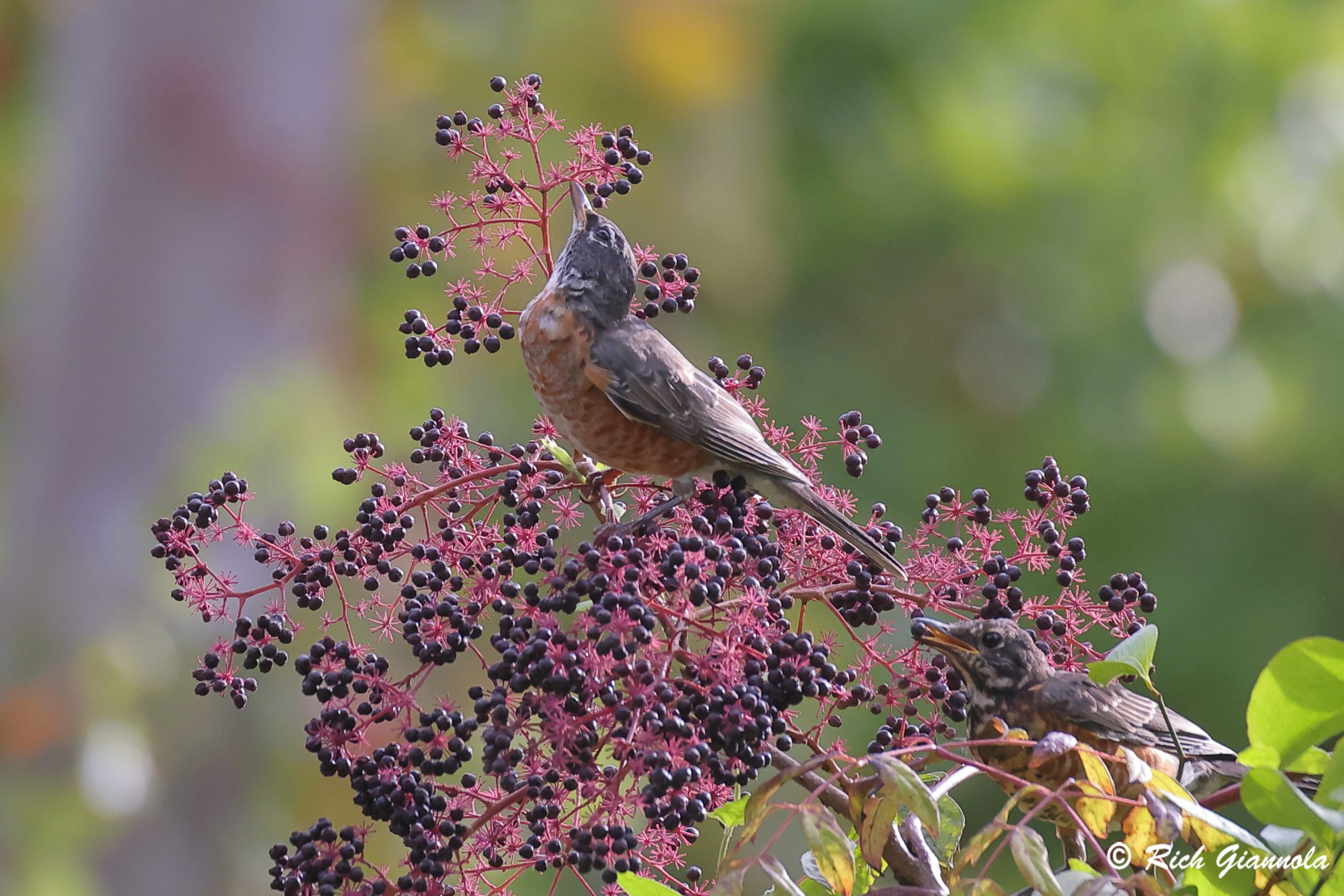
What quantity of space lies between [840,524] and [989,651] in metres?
0.31

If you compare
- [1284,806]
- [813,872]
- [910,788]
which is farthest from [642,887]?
[1284,806]

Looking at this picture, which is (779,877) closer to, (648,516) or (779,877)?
(779,877)

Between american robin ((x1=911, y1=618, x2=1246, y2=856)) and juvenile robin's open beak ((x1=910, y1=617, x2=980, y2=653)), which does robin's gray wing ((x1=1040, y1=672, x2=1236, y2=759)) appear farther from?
juvenile robin's open beak ((x1=910, y1=617, x2=980, y2=653))

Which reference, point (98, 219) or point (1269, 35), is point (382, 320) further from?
point (1269, 35)

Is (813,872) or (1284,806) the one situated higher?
(1284,806)

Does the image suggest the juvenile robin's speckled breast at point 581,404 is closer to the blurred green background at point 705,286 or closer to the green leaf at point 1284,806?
the green leaf at point 1284,806

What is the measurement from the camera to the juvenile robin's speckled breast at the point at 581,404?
205cm

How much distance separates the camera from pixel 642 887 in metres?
1.68

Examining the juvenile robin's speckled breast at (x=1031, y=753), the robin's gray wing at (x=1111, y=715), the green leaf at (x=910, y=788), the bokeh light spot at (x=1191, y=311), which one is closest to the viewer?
the green leaf at (x=910, y=788)

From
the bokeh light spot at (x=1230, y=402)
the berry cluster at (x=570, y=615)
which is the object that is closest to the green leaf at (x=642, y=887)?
the berry cluster at (x=570, y=615)

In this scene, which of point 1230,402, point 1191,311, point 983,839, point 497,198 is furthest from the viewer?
point 1191,311

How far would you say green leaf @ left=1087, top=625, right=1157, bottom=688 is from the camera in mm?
1504

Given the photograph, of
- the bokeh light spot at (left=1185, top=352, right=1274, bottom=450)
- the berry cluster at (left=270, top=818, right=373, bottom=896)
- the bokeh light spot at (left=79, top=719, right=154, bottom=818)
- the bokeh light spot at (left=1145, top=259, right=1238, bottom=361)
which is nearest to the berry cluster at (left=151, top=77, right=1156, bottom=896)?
the berry cluster at (left=270, top=818, right=373, bottom=896)

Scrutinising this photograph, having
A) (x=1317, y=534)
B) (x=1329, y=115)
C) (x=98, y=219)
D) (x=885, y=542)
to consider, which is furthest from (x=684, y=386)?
(x=1329, y=115)
